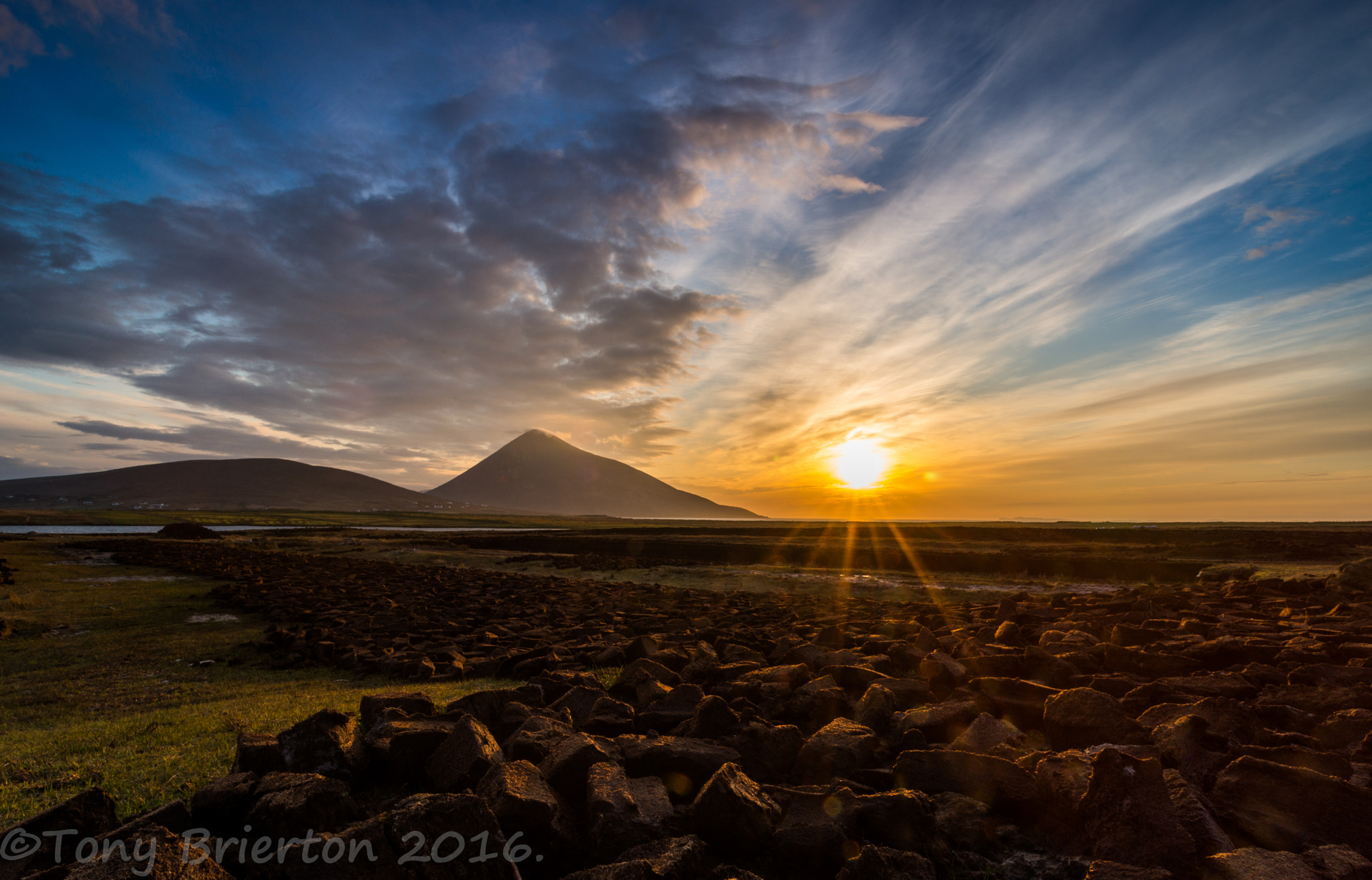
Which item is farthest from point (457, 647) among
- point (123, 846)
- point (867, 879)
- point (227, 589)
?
point (227, 589)

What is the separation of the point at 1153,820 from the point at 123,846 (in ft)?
20.1

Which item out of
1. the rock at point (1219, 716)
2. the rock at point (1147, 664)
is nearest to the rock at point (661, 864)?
the rock at point (1219, 716)

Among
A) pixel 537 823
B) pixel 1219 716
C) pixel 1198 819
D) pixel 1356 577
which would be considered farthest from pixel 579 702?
pixel 1356 577

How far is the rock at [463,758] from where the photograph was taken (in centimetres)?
461

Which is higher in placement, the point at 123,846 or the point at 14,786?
the point at 123,846

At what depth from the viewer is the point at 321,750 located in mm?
4754

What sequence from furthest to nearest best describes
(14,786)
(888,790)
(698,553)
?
(698,553), (14,786), (888,790)

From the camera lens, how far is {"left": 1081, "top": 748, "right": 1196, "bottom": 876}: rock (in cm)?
363

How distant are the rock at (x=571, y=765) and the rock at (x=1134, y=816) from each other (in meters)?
3.67

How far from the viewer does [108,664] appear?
1123 cm

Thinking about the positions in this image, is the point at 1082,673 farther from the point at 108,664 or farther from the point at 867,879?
the point at 108,664

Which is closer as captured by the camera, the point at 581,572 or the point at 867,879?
the point at 867,879

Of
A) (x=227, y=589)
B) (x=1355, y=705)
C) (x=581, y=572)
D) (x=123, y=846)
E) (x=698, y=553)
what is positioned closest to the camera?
(x=123, y=846)

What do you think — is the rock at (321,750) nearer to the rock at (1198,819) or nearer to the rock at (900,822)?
the rock at (900,822)
